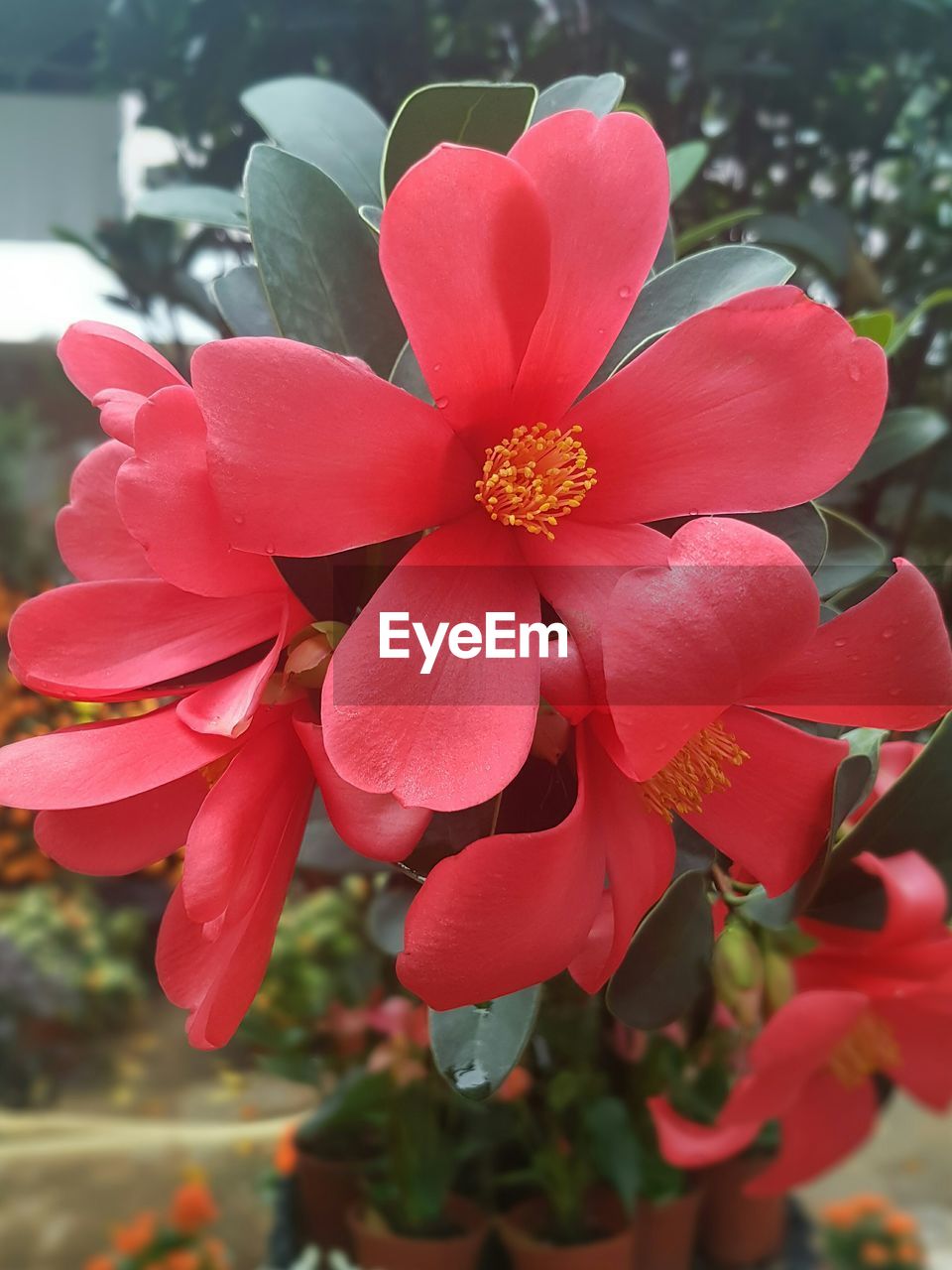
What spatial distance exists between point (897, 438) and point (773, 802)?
281 millimetres

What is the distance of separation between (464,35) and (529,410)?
0.46 m

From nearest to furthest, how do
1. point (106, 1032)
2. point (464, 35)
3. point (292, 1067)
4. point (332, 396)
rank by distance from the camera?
point (332, 396)
point (464, 35)
point (292, 1067)
point (106, 1032)

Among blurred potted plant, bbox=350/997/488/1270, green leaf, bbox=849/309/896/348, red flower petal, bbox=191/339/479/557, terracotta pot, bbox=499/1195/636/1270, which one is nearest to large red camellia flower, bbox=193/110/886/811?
red flower petal, bbox=191/339/479/557

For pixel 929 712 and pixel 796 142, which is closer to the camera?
pixel 929 712

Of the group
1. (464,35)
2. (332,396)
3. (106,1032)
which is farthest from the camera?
(106,1032)

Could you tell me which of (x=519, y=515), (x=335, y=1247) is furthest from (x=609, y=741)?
(x=335, y=1247)

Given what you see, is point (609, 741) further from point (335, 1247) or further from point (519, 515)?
point (335, 1247)

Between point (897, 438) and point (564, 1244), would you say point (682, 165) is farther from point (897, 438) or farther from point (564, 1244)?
point (564, 1244)

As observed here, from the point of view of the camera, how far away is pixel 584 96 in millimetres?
289

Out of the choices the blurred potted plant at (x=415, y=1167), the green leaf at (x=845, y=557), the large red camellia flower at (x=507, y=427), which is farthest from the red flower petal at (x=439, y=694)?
the blurred potted plant at (x=415, y=1167)

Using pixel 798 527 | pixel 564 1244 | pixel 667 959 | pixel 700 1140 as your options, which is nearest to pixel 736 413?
pixel 798 527

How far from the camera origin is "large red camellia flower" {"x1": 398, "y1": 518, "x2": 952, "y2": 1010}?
18 centimetres

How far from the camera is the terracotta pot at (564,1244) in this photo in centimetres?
66

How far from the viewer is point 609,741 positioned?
19cm
